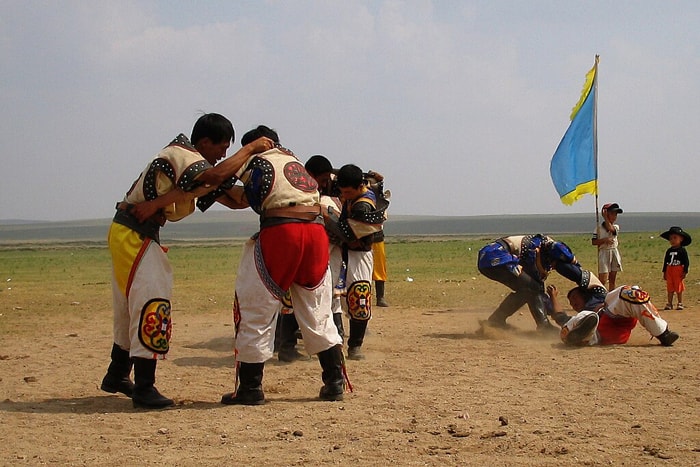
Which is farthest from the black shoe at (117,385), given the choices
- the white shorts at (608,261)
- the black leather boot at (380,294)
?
the white shorts at (608,261)

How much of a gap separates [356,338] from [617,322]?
2472mm

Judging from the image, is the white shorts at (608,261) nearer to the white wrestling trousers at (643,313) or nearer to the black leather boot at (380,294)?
the black leather boot at (380,294)

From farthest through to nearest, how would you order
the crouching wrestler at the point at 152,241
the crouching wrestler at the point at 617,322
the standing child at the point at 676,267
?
the standing child at the point at 676,267
the crouching wrestler at the point at 617,322
the crouching wrestler at the point at 152,241

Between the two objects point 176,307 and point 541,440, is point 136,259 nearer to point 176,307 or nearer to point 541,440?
point 541,440

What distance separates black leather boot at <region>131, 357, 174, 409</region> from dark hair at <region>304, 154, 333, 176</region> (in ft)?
8.89

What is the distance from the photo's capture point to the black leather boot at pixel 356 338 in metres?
7.62

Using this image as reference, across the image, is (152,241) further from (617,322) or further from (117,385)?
(617,322)

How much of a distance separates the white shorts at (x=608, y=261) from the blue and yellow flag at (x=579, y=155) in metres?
1.00

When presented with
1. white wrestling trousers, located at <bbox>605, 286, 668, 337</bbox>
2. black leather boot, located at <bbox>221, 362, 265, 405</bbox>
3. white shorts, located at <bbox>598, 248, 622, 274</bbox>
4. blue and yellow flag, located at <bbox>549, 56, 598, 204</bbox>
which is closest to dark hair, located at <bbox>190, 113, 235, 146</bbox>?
black leather boot, located at <bbox>221, 362, 265, 405</bbox>

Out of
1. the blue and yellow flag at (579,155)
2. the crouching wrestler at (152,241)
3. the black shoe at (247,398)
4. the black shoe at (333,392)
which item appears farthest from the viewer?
the blue and yellow flag at (579,155)

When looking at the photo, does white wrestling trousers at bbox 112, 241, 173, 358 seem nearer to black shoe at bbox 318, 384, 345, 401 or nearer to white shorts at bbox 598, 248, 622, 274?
black shoe at bbox 318, 384, 345, 401

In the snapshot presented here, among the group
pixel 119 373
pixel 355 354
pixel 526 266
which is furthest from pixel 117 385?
pixel 526 266

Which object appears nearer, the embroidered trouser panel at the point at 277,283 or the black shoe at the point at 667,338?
the embroidered trouser panel at the point at 277,283

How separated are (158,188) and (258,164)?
0.66m
